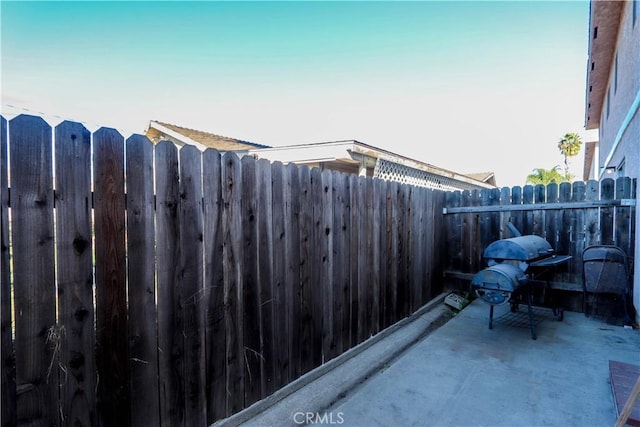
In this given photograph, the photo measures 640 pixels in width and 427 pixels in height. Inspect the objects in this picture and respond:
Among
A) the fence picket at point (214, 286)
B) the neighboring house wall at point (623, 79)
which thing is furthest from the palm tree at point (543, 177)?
the fence picket at point (214, 286)

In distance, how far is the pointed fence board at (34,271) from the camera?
1.39 meters

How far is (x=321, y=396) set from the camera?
2.67 m

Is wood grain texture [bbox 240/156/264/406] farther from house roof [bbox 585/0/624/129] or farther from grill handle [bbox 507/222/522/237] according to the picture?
house roof [bbox 585/0/624/129]

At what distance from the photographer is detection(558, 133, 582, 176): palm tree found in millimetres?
→ 32153

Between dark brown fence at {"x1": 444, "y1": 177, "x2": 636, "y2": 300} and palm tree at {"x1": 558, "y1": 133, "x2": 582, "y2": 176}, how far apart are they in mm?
33483

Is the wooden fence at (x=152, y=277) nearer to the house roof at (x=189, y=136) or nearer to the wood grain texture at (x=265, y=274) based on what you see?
the wood grain texture at (x=265, y=274)

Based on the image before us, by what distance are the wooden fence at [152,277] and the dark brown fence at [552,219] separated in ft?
10.7

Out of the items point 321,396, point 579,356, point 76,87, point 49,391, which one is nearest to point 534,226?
point 579,356

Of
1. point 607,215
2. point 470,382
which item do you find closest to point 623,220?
point 607,215

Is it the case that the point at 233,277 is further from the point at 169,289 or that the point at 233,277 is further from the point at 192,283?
the point at 169,289

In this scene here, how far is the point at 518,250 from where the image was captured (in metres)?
4.07

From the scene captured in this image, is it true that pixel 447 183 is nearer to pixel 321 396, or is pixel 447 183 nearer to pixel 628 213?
pixel 628 213
